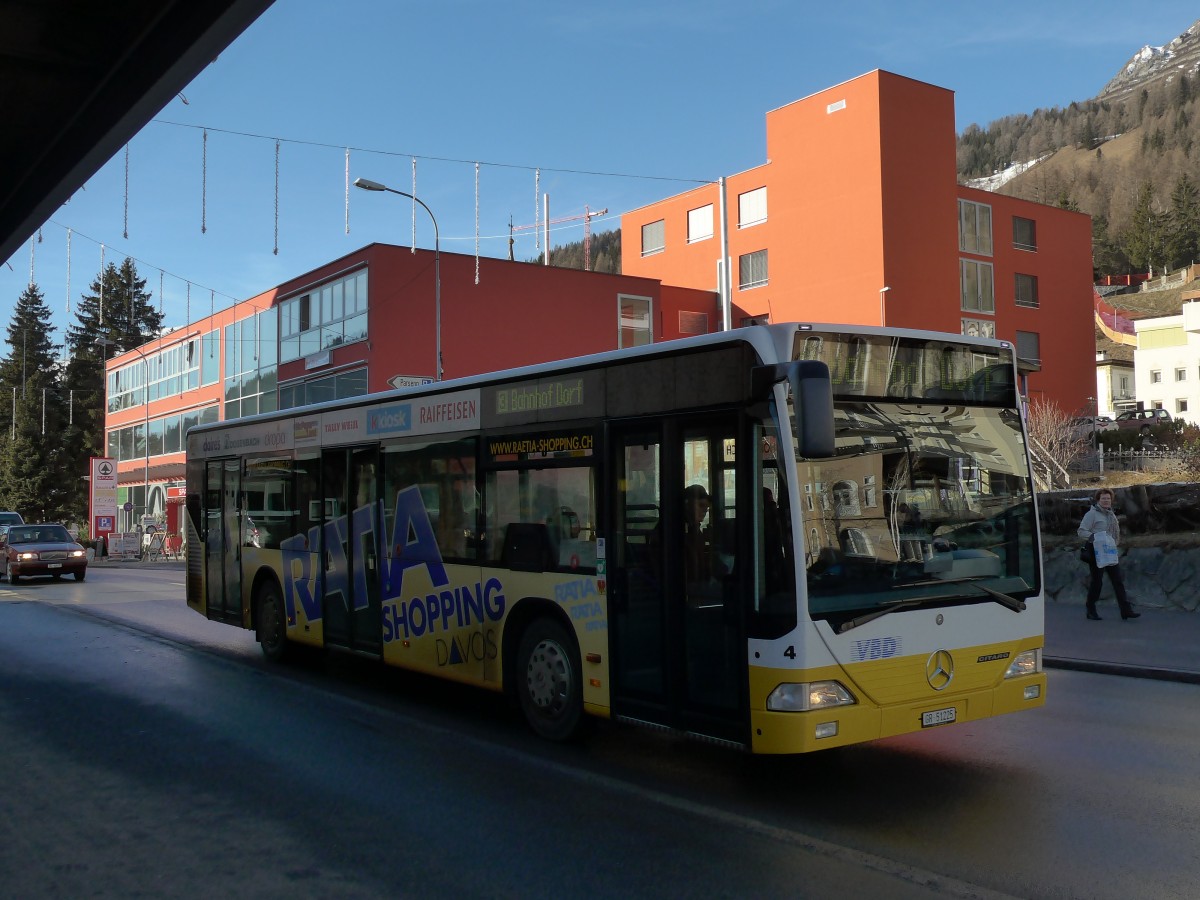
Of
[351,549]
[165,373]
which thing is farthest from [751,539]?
[165,373]

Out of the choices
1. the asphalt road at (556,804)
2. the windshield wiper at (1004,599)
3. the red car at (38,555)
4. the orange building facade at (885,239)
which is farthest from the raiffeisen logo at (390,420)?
the orange building facade at (885,239)

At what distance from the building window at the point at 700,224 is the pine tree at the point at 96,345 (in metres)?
51.3

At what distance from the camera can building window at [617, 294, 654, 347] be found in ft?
149

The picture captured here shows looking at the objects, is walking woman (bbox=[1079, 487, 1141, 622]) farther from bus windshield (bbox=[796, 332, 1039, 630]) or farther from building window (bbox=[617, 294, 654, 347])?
building window (bbox=[617, 294, 654, 347])

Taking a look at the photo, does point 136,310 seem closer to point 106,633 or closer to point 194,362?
point 194,362

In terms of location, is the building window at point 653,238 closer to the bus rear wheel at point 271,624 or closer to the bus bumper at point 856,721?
the bus rear wheel at point 271,624

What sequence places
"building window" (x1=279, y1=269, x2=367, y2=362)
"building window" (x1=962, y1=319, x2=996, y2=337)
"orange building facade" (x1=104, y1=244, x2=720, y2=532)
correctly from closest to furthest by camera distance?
"orange building facade" (x1=104, y1=244, x2=720, y2=532)
"building window" (x1=279, y1=269, x2=367, y2=362)
"building window" (x1=962, y1=319, x2=996, y2=337)

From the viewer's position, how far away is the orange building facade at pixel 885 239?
1778 inches

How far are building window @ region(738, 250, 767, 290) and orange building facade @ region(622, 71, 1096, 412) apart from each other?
65 mm

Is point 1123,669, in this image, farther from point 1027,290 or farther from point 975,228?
point 1027,290

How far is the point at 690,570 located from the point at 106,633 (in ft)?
39.7

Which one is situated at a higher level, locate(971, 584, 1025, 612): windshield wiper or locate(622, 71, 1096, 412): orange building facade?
locate(622, 71, 1096, 412): orange building facade

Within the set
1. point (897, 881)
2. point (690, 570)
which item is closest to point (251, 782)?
point (690, 570)

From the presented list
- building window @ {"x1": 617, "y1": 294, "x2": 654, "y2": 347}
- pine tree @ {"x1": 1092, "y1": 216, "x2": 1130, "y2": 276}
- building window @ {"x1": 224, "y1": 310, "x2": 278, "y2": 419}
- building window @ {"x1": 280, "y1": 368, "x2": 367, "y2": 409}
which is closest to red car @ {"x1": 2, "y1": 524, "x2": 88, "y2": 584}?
building window @ {"x1": 280, "y1": 368, "x2": 367, "y2": 409}
